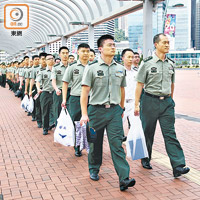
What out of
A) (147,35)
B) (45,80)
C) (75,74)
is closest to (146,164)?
(75,74)

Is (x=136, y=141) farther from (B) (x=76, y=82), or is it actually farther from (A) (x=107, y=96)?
(B) (x=76, y=82)

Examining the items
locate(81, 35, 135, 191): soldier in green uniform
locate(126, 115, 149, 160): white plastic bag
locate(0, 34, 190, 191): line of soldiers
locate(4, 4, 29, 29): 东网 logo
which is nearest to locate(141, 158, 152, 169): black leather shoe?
locate(0, 34, 190, 191): line of soldiers

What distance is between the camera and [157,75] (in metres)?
4.58

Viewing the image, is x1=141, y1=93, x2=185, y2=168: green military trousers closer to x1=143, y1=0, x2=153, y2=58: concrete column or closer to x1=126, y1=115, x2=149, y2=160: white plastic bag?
x1=126, y1=115, x2=149, y2=160: white plastic bag

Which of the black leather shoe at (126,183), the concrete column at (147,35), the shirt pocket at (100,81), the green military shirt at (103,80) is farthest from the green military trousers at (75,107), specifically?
the concrete column at (147,35)

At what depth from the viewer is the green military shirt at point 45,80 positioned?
778 centimetres

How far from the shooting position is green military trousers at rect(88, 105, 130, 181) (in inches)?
159

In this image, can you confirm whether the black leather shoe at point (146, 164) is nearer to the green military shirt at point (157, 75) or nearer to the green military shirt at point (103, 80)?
the green military shirt at point (157, 75)

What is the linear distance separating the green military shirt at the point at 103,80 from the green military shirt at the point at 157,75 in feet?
1.72

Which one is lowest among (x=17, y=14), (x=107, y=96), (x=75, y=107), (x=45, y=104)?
(x=45, y=104)

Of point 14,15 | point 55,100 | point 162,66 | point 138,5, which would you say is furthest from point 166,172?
point 14,15

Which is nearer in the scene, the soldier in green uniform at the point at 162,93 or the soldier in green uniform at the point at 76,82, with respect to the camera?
the soldier in green uniform at the point at 162,93

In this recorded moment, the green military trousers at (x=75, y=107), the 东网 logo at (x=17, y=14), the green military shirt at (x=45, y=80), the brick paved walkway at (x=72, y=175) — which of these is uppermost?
the 东网 logo at (x=17, y=14)

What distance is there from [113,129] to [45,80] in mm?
4039
